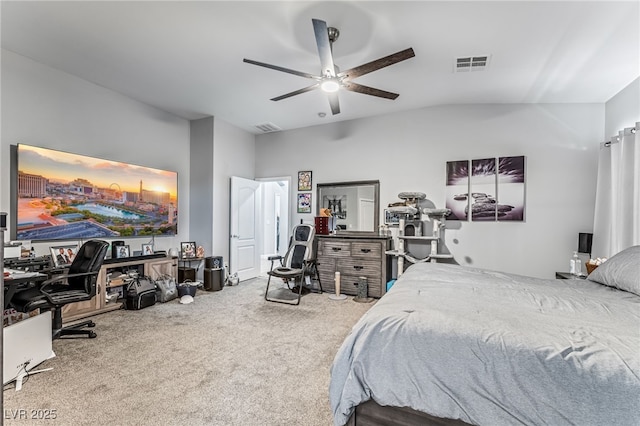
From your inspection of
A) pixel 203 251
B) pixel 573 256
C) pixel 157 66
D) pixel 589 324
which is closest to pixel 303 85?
pixel 157 66

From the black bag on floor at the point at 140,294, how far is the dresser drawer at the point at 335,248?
2498 mm

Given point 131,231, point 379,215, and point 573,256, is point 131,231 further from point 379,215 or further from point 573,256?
point 573,256

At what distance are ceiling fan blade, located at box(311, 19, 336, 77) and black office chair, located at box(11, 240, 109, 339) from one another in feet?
9.22

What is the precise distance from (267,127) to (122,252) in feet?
10.4

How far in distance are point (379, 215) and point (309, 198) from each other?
54.4 inches

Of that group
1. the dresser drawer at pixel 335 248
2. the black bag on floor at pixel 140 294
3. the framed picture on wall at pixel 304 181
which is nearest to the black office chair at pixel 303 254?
the dresser drawer at pixel 335 248

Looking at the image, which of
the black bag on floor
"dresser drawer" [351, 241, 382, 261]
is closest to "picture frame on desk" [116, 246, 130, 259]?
the black bag on floor

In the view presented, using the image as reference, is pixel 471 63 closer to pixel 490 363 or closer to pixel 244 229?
pixel 490 363

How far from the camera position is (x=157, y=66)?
3293 millimetres

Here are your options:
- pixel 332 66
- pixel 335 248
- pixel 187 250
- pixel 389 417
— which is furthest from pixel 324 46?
pixel 187 250

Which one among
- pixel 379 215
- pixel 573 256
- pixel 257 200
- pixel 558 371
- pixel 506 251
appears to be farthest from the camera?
pixel 257 200

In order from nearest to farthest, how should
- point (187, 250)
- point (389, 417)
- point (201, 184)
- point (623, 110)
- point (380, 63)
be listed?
point (389, 417)
point (380, 63)
point (623, 110)
point (187, 250)
point (201, 184)

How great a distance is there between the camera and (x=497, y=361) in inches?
45.1

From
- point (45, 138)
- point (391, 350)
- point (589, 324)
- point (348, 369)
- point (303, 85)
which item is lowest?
point (348, 369)
